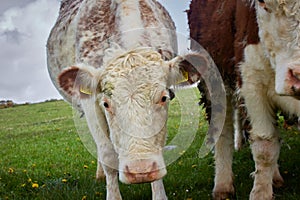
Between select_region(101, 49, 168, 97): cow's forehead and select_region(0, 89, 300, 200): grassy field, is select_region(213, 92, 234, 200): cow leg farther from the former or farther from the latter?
select_region(101, 49, 168, 97): cow's forehead

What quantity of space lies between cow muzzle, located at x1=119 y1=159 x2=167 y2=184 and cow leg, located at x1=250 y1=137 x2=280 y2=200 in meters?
1.45

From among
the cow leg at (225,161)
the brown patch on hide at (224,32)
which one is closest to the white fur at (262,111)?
the brown patch on hide at (224,32)

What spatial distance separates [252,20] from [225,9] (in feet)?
3.21

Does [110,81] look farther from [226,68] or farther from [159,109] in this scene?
[226,68]

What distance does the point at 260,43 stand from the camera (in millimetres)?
4965

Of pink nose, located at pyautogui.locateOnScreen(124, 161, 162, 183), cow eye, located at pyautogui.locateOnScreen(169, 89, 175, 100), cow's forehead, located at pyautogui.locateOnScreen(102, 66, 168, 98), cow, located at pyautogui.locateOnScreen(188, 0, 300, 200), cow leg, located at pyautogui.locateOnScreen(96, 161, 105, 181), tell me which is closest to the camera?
pink nose, located at pyautogui.locateOnScreen(124, 161, 162, 183)

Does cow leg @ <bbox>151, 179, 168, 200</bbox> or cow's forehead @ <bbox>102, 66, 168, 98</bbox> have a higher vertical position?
cow's forehead @ <bbox>102, 66, 168, 98</bbox>

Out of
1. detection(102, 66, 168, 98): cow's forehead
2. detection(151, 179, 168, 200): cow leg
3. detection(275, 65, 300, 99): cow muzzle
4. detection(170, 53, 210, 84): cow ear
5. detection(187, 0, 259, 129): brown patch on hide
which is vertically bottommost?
detection(151, 179, 168, 200): cow leg

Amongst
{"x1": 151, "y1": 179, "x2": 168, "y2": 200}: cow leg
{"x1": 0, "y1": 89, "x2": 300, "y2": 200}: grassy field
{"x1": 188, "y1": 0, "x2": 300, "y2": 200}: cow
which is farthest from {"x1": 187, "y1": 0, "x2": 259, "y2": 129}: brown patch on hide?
{"x1": 151, "y1": 179, "x2": 168, "y2": 200}: cow leg

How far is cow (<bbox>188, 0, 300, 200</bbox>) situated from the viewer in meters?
4.23

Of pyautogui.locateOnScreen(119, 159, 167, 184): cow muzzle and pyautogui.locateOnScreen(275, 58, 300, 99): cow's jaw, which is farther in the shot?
pyautogui.locateOnScreen(119, 159, 167, 184): cow muzzle

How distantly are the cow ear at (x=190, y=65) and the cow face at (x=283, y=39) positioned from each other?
0.62m

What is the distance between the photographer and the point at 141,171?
4.11 meters

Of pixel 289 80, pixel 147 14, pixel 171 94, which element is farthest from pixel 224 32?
pixel 289 80
